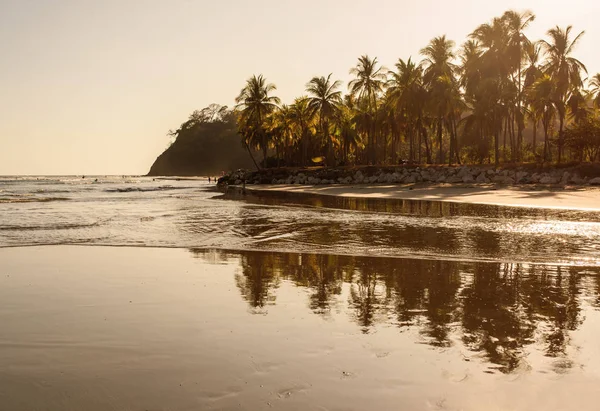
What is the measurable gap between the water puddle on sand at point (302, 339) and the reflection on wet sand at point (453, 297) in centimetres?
4

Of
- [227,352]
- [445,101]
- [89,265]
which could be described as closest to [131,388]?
[227,352]

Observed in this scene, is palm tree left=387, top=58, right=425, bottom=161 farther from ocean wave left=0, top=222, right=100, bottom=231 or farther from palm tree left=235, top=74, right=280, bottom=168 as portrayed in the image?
ocean wave left=0, top=222, right=100, bottom=231

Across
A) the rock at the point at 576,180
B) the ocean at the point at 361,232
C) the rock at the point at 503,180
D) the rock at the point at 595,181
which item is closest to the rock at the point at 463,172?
the rock at the point at 503,180

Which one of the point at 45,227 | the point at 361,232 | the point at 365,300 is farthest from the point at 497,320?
the point at 45,227

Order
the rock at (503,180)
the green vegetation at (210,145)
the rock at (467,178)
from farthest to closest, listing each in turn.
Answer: the green vegetation at (210,145)
the rock at (467,178)
the rock at (503,180)

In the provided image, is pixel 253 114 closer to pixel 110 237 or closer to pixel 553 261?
pixel 110 237

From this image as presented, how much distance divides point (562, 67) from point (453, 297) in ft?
168

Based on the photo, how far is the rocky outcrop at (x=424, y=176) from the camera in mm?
43188

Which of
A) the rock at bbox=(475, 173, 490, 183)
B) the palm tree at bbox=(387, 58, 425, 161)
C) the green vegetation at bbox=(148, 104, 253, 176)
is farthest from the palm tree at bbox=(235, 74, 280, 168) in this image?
the green vegetation at bbox=(148, 104, 253, 176)

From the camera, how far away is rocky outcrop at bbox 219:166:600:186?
43.2 m

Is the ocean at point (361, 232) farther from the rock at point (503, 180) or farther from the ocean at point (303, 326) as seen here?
the rock at point (503, 180)

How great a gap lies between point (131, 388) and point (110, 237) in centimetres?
1312

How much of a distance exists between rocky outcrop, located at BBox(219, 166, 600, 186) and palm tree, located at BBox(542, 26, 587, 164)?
7.27 metres

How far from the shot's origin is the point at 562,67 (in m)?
50.2
